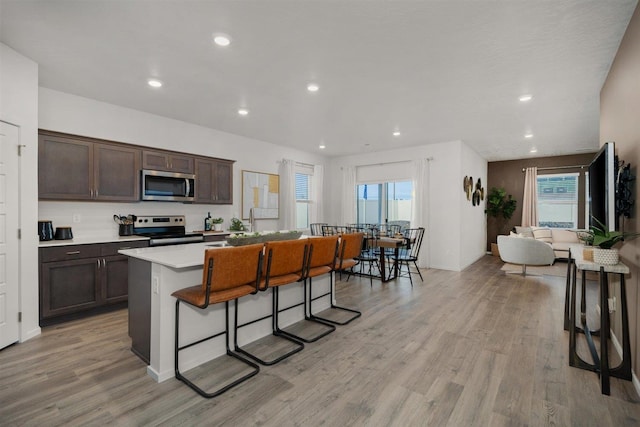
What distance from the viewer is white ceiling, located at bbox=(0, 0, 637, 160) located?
226 cm

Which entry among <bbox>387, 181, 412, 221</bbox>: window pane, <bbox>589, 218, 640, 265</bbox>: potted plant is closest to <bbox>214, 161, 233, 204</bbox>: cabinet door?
<bbox>387, 181, 412, 221</bbox>: window pane

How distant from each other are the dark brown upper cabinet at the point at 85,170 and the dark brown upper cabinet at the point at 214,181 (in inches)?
36.4

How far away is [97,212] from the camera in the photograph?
4090 millimetres

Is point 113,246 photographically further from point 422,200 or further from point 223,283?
point 422,200

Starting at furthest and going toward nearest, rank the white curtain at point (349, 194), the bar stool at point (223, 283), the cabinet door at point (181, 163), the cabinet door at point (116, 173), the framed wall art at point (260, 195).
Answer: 1. the white curtain at point (349, 194)
2. the framed wall art at point (260, 195)
3. the cabinet door at point (181, 163)
4. the cabinet door at point (116, 173)
5. the bar stool at point (223, 283)

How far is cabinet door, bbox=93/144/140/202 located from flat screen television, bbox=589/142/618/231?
5096 millimetres

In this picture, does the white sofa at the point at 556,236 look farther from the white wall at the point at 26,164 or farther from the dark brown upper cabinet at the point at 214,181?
the white wall at the point at 26,164

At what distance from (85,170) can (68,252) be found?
1.04 m

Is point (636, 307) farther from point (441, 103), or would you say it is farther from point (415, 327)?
point (441, 103)

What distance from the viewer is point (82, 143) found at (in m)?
3.71

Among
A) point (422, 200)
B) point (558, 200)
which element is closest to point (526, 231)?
point (558, 200)

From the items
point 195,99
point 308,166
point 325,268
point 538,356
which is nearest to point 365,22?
point 325,268

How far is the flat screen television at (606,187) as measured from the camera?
2371mm

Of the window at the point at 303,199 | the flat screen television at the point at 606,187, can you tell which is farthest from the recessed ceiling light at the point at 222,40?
the window at the point at 303,199
